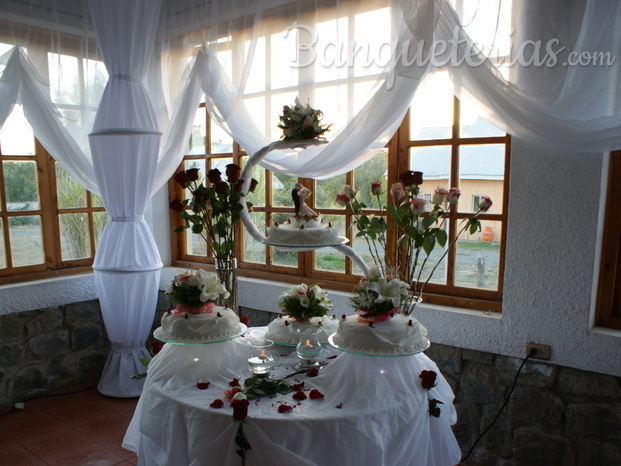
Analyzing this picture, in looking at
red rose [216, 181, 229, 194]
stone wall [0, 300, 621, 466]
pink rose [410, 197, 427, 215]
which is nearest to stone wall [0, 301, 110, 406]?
red rose [216, 181, 229, 194]

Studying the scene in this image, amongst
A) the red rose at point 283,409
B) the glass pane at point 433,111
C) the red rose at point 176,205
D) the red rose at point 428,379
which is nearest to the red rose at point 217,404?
the red rose at point 283,409

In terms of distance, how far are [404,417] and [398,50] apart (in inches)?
60.2

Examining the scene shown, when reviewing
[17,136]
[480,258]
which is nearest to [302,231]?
[480,258]

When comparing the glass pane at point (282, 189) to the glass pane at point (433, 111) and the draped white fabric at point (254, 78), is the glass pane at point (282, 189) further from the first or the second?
the glass pane at point (433, 111)

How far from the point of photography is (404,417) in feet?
5.13

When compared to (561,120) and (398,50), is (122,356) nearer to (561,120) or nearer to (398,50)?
(398,50)

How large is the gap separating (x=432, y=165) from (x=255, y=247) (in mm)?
1341

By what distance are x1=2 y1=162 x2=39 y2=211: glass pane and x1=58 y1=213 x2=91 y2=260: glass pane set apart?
0.22 metres

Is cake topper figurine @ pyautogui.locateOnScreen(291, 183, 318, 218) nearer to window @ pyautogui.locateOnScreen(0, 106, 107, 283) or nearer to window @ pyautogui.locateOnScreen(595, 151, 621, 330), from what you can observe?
window @ pyautogui.locateOnScreen(595, 151, 621, 330)

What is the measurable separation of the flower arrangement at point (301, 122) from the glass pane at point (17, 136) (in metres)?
2.03

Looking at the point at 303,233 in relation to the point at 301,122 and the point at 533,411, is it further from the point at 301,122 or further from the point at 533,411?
the point at 533,411

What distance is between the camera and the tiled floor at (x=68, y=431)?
2537 millimetres

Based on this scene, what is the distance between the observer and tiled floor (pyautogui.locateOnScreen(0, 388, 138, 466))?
2.54 meters

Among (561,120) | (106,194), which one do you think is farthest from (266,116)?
(561,120)
